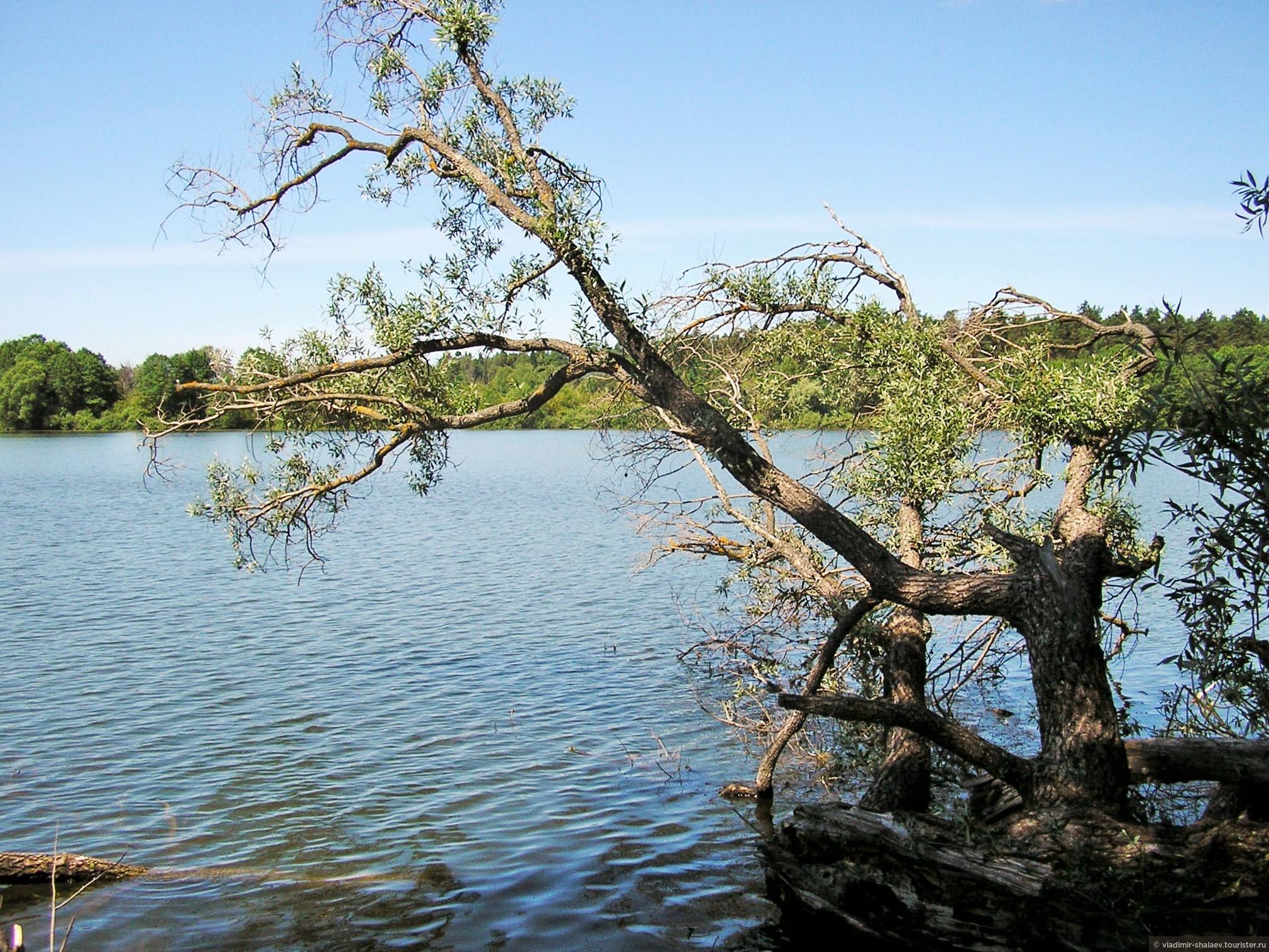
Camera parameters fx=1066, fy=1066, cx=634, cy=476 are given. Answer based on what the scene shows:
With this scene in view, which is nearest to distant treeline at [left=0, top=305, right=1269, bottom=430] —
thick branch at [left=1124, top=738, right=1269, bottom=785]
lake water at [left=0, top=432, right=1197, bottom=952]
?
thick branch at [left=1124, top=738, right=1269, bottom=785]

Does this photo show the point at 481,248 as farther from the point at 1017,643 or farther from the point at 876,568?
the point at 1017,643

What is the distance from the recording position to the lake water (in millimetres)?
8914

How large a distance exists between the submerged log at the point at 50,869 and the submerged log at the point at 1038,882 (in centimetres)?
623

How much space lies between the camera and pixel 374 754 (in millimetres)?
13570

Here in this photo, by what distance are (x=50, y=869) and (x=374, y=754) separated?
463cm

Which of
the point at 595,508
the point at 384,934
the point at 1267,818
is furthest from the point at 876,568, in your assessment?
the point at 595,508

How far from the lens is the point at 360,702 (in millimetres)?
15945

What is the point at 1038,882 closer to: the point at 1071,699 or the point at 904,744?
the point at 1071,699

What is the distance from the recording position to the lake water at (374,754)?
8.91 meters

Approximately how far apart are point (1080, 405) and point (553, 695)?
394 inches

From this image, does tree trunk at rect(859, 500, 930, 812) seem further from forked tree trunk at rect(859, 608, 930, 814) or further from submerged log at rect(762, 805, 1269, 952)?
submerged log at rect(762, 805, 1269, 952)

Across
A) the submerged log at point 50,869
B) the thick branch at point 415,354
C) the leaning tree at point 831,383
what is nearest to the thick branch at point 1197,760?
the leaning tree at point 831,383

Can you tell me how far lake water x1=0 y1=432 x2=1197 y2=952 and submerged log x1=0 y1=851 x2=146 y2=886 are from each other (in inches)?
7.3

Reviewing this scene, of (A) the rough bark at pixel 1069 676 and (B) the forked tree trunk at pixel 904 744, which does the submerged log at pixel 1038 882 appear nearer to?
(A) the rough bark at pixel 1069 676
